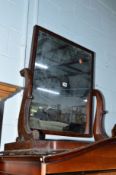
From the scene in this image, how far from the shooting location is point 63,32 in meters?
1.85

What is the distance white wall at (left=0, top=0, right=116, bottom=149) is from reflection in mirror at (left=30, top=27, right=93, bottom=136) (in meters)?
0.09

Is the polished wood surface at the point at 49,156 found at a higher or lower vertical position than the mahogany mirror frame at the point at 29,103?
lower

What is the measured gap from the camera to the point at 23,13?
1.62 meters

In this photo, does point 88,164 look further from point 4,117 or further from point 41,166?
point 4,117

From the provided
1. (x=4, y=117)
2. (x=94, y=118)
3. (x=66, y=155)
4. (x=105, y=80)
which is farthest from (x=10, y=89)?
(x=105, y=80)

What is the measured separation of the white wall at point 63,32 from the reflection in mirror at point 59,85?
0.09 m

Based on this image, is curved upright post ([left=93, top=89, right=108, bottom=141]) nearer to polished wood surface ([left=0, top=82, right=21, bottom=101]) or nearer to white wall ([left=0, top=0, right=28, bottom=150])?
white wall ([left=0, top=0, right=28, bottom=150])

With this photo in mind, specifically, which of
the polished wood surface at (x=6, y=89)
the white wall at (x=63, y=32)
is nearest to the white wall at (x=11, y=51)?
the white wall at (x=63, y=32)

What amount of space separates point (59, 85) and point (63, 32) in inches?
15.9

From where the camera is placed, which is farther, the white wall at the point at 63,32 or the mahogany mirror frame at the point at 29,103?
the white wall at the point at 63,32

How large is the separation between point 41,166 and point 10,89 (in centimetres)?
55

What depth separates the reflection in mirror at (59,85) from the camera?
5.01 ft

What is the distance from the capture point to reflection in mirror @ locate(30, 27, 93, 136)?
5.01 ft

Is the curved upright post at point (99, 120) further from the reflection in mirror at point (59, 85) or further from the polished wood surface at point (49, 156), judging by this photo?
the polished wood surface at point (49, 156)
